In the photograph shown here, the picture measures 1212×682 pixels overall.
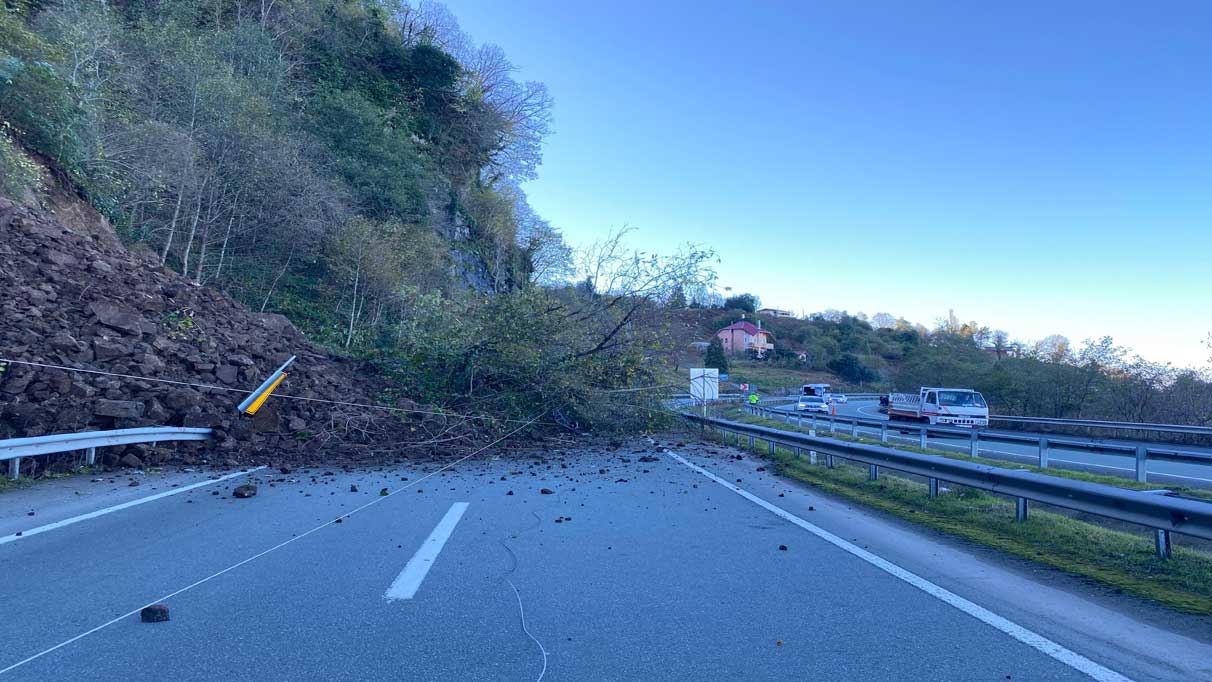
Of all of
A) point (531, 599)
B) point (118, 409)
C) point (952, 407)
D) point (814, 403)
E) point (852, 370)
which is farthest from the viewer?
point (852, 370)

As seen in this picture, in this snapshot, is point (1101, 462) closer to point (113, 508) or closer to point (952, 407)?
point (952, 407)

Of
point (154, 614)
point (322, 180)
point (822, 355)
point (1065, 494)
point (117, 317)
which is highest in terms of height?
point (322, 180)

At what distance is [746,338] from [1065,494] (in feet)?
191

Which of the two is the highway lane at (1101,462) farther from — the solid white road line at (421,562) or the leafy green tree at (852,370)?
the leafy green tree at (852,370)

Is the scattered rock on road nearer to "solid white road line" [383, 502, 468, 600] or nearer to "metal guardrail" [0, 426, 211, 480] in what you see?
"solid white road line" [383, 502, 468, 600]

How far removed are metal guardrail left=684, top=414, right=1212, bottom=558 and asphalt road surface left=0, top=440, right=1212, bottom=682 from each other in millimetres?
865

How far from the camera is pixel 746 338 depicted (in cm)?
6400

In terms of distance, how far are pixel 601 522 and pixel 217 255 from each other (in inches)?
834

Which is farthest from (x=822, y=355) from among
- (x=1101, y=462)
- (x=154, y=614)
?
(x=154, y=614)

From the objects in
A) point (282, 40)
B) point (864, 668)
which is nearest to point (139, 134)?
point (282, 40)

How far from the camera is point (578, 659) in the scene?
12.4 ft

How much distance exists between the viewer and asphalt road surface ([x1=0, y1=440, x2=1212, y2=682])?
145 inches

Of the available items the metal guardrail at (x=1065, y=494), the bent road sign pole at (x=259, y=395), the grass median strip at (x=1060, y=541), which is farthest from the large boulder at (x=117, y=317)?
the metal guardrail at (x=1065, y=494)

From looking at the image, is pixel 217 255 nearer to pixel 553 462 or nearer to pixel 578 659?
pixel 553 462
